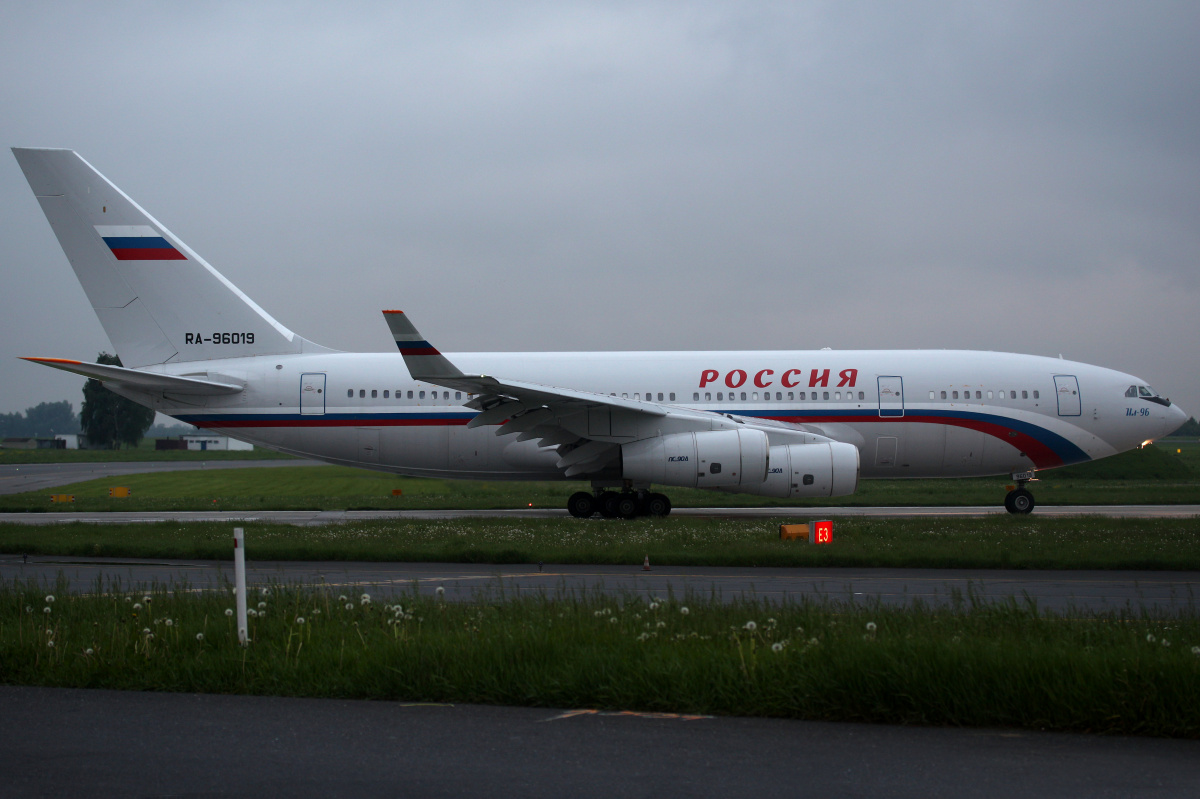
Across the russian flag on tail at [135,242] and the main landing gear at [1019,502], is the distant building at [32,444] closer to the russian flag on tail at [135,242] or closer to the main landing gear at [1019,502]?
the russian flag on tail at [135,242]

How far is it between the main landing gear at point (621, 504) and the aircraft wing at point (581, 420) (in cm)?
60

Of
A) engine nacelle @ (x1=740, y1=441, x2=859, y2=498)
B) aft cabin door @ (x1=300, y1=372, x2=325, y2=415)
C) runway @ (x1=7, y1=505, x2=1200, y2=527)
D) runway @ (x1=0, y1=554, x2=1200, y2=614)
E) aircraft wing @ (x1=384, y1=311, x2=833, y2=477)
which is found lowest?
runway @ (x1=0, y1=554, x2=1200, y2=614)

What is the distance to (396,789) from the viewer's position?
4523 mm

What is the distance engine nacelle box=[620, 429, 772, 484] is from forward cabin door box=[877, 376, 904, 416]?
3330mm

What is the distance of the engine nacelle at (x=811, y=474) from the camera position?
63.0 feet

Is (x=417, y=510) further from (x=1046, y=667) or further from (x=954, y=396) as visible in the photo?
(x=1046, y=667)

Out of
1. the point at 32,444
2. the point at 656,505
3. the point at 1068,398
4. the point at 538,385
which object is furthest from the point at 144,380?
the point at 32,444

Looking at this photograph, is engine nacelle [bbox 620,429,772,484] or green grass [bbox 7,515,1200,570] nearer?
green grass [bbox 7,515,1200,570]

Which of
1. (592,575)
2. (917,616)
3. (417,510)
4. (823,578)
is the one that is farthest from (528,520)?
(917,616)

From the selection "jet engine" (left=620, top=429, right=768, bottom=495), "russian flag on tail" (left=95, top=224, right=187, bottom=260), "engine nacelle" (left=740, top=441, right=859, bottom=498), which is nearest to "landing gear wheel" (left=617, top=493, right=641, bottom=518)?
"jet engine" (left=620, top=429, right=768, bottom=495)

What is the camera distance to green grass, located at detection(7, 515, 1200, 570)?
13.4 m

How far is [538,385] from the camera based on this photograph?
21375 millimetres

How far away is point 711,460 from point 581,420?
2.69 metres

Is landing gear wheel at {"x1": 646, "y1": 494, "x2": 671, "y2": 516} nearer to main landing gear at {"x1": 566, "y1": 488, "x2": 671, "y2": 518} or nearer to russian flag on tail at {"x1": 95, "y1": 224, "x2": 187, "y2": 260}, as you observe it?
main landing gear at {"x1": 566, "y1": 488, "x2": 671, "y2": 518}
